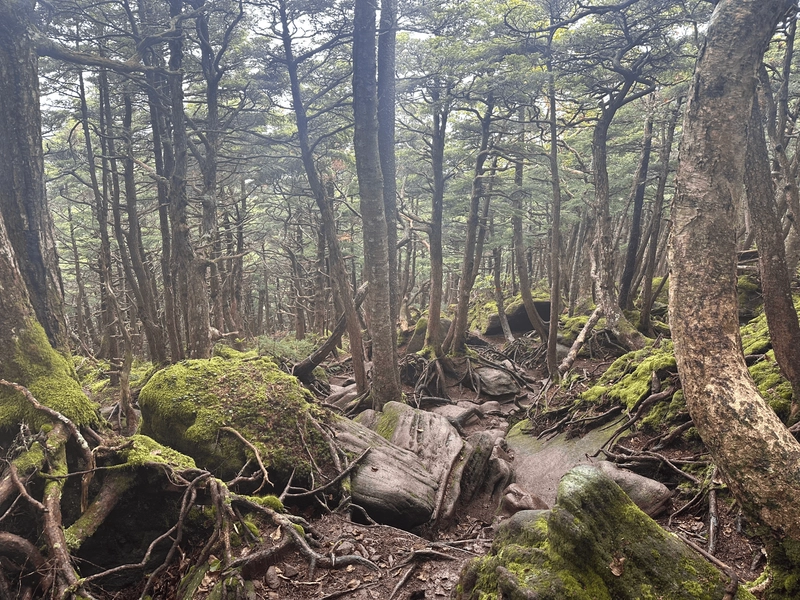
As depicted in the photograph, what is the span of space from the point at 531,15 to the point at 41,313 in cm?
1103

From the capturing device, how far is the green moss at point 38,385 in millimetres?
4117

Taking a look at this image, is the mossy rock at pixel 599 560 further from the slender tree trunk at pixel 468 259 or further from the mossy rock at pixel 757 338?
the slender tree trunk at pixel 468 259

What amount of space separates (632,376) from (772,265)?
4.29 m

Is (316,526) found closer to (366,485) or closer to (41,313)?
(366,485)

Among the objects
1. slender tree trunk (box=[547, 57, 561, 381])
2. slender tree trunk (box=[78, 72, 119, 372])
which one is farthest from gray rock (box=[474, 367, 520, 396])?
slender tree trunk (box=[78, 72, 119, 372])

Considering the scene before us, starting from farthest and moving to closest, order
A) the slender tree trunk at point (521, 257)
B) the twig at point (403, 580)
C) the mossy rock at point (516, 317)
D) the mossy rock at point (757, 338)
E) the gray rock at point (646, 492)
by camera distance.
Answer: the mossy rock at point (516, 317) → the slender tree trunk at point (521, 257) → the mossy rock at point (757, 338) → the gray rock at point (646, 492) → the twig at point (403, 580)

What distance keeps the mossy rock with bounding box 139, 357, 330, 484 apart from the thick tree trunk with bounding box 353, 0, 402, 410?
126 inches

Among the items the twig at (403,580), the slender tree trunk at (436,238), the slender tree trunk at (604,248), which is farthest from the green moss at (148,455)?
the slender tree trunk at (436,238)

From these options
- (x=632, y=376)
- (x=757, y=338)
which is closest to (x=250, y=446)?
(x=632, y=376)

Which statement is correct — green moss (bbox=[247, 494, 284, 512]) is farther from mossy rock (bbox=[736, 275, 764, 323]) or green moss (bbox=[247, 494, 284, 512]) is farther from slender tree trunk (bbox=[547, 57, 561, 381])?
mossy rock (bbox=[736, 275, 764, 323])

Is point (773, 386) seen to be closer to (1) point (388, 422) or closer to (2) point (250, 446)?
(1) point (388, 422)

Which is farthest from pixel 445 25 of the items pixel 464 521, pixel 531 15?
pixel 464 521

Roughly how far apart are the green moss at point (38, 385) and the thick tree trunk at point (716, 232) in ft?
16.5

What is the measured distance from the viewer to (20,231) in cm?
520
